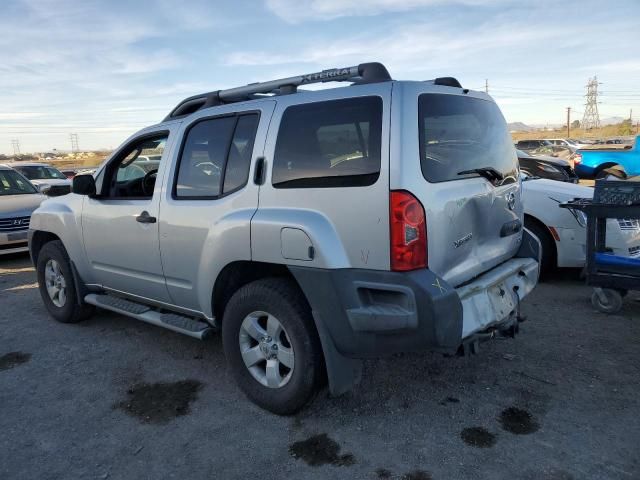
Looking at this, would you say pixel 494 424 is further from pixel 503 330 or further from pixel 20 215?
pixel 20 215

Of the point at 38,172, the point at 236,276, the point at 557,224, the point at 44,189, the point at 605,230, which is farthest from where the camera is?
the point at 38,172

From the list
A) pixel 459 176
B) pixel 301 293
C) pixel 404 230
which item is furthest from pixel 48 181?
pixel 404 230

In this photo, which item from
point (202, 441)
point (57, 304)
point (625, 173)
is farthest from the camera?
point (625, 173)

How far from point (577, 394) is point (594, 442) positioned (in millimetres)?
604

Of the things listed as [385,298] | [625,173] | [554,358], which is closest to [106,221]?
[385,298]

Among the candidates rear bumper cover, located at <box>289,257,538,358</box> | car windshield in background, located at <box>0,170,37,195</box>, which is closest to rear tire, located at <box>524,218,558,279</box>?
rear bumper cover, located at <box>289,257,538,358</box>

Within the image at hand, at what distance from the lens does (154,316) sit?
4145mm

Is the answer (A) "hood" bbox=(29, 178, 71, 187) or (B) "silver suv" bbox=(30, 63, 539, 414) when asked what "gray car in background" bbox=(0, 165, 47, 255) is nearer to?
(A) "hood" bbox=(29, 178, 71, 187)

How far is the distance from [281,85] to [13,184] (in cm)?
817

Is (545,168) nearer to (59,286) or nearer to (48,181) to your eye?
(59,286)

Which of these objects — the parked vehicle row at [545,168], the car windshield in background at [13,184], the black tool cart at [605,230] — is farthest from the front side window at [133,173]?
the parked vehicle row at [545,168]

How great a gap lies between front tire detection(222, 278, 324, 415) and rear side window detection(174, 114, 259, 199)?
2.45ft

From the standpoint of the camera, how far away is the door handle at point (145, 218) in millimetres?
3973

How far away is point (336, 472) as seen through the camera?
277 centimetres
